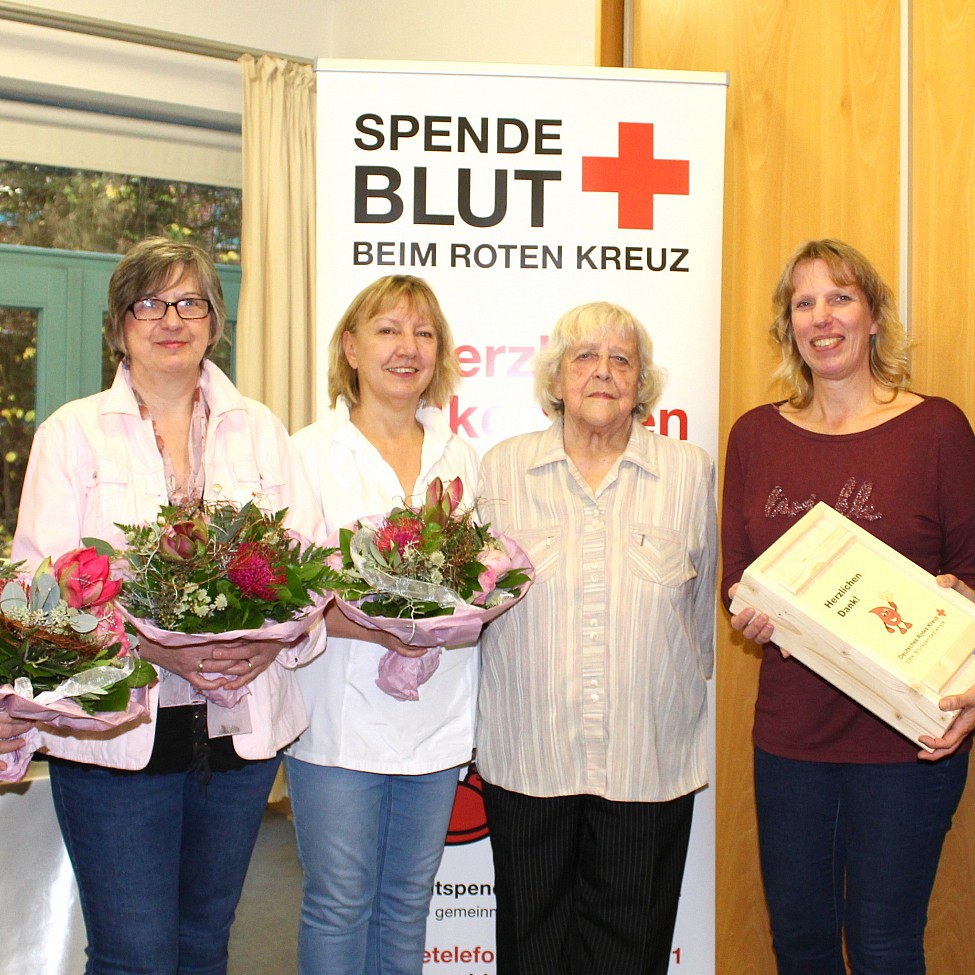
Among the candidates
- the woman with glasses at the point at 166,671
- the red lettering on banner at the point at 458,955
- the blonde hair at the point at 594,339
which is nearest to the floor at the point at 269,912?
the red lettering on banner at the point at 458,955

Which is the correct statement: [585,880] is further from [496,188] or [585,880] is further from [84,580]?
[496,188]

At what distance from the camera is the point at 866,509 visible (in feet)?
6.84

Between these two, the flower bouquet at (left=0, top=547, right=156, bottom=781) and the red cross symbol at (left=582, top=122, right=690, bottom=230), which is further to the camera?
the red cross symbol at (left=582, top=122, right=690, bottom=230)

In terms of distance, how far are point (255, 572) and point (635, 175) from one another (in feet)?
5.47

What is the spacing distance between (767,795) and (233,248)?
3768 millimetres

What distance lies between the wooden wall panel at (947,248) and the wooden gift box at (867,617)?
79 cm

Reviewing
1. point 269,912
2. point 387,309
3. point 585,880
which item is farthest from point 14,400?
point 585,880

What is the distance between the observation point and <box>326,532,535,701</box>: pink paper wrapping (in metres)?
1.84

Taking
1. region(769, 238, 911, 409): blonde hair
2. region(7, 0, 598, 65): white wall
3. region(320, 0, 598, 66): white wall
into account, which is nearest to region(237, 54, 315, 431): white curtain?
region(7, 0, 598, 65): white wall

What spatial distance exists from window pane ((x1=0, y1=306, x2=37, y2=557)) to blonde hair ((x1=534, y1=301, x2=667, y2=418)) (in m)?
3.02

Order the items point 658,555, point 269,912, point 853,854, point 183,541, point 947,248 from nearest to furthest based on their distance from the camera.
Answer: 1. point 183,541
2. point 853,854
3. point 658,555
4. point 947,248
5. point 269,912

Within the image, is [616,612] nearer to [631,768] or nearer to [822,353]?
[631,768]

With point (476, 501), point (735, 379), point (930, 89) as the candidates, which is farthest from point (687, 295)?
point (476, 501)

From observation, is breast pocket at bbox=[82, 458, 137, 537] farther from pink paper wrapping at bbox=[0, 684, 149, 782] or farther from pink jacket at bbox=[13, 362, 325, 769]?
pink paper wrapping at bbox=[0, 684, 149, 782]
